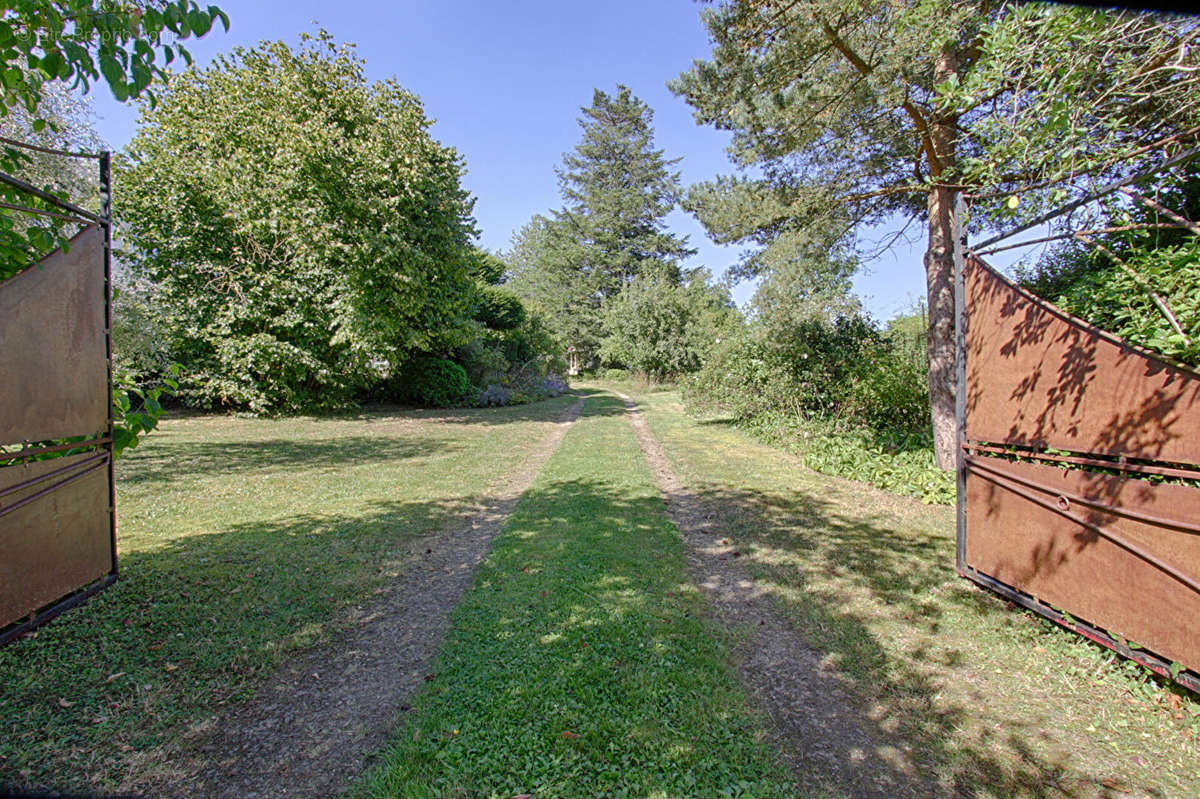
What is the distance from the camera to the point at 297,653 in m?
3.20

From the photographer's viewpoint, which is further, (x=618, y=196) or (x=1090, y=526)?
(x=618, y=196)

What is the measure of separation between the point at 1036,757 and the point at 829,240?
9.25 metres

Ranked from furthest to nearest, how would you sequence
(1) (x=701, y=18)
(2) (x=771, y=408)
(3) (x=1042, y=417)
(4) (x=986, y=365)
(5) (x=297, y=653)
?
(2) (x=771, y=408) < (1) (x=701, y=18) < (4) (x=986, y=365) < (3) (x=1042, y=417) < (5) (x=297, y=653)

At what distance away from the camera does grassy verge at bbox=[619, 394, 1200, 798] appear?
2.31 meters

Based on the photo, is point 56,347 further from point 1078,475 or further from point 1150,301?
point 1150,301

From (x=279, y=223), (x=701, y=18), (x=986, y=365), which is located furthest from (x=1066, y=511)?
(x=279, y=223)

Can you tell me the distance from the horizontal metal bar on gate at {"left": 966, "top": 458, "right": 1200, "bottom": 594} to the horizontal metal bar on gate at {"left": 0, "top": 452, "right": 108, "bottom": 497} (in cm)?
653

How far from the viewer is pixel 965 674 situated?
3.08 meters

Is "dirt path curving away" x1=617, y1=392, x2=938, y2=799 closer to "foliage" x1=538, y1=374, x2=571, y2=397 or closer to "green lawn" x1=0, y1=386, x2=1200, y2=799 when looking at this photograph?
"green lawn" x1=0, y1=386, x2=1200, y2=799

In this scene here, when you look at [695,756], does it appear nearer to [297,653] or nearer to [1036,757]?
[1036,757]

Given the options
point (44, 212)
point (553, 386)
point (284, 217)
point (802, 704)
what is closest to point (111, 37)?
point (44, 212)

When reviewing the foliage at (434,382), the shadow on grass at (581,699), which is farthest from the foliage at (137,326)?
the shadow on grass at (581,699)

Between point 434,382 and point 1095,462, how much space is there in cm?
1972

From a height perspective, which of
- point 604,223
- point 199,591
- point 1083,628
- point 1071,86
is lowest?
point 199,591
